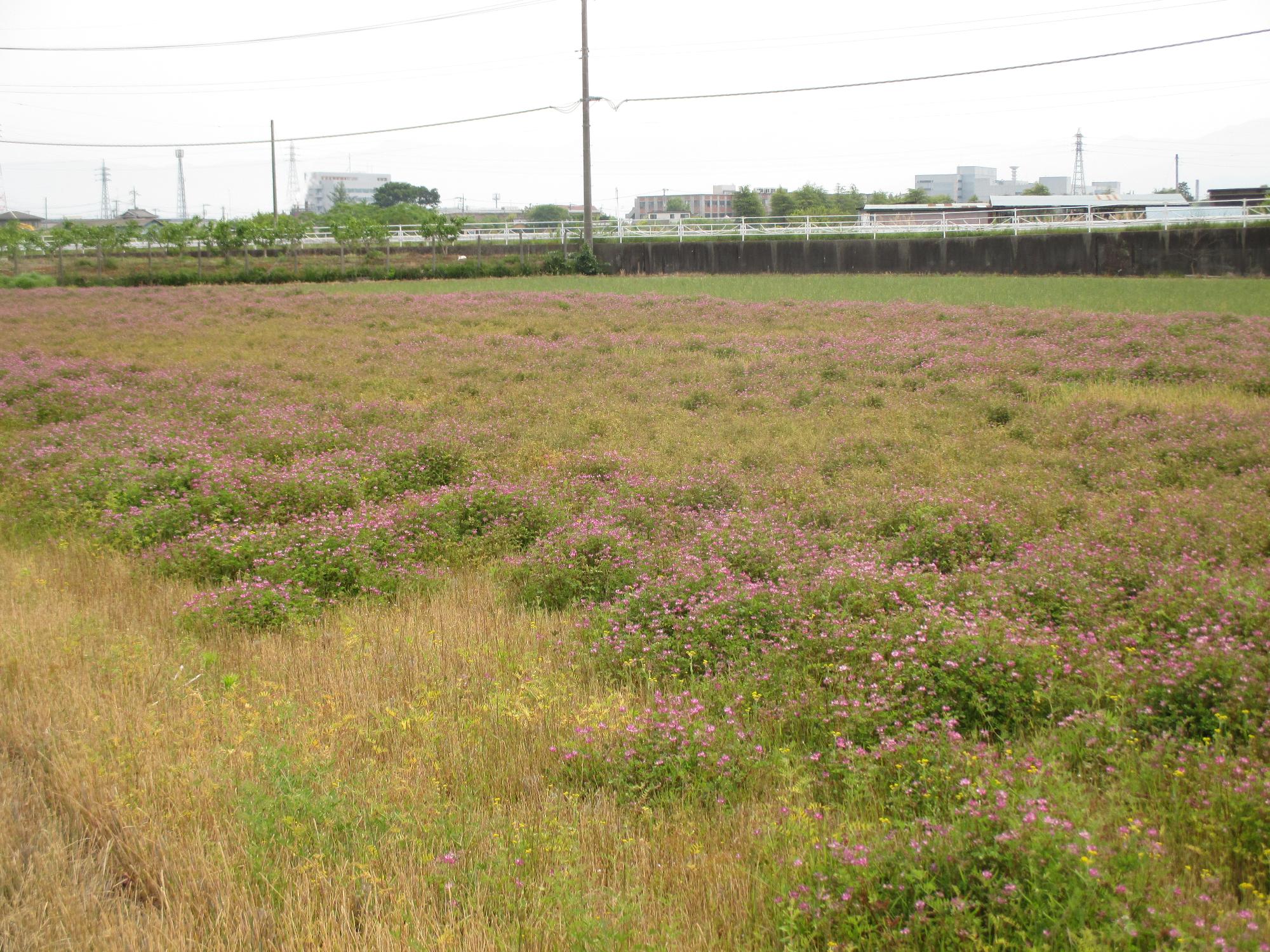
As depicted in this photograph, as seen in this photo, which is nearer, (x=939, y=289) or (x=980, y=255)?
(x=939, y=289)

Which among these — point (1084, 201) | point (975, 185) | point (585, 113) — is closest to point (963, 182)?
point (975, 185)

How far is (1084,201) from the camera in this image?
7081 cm

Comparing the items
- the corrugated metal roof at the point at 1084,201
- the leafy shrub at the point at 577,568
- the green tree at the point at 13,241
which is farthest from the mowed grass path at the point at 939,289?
the corrugated metal roof at the point at 1084,201

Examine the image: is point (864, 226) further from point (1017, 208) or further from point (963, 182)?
point (963, 182)

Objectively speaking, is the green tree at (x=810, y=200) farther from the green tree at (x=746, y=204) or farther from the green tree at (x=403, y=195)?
the green tree at (x=403, y=195)

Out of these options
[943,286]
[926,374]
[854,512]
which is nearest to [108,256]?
[943,286]

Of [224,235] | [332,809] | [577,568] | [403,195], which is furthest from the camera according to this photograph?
[403,195]

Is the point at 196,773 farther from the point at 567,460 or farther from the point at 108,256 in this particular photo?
the point at 108,256

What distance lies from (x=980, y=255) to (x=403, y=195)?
12330 centimetres

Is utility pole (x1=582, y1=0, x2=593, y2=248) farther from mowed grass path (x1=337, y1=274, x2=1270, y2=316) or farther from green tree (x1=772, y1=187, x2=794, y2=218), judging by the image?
green tree (x1=772, y1=187, x2=794, y2=218)

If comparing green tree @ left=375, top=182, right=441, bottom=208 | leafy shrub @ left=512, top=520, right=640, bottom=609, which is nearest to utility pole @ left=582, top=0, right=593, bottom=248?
leafy shrub @ left=512, top=520, right=640, bottom=609

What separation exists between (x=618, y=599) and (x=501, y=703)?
1761 mm

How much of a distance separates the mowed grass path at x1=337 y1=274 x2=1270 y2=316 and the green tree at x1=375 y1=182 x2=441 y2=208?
107m

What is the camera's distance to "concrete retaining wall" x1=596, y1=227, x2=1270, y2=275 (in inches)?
1374
